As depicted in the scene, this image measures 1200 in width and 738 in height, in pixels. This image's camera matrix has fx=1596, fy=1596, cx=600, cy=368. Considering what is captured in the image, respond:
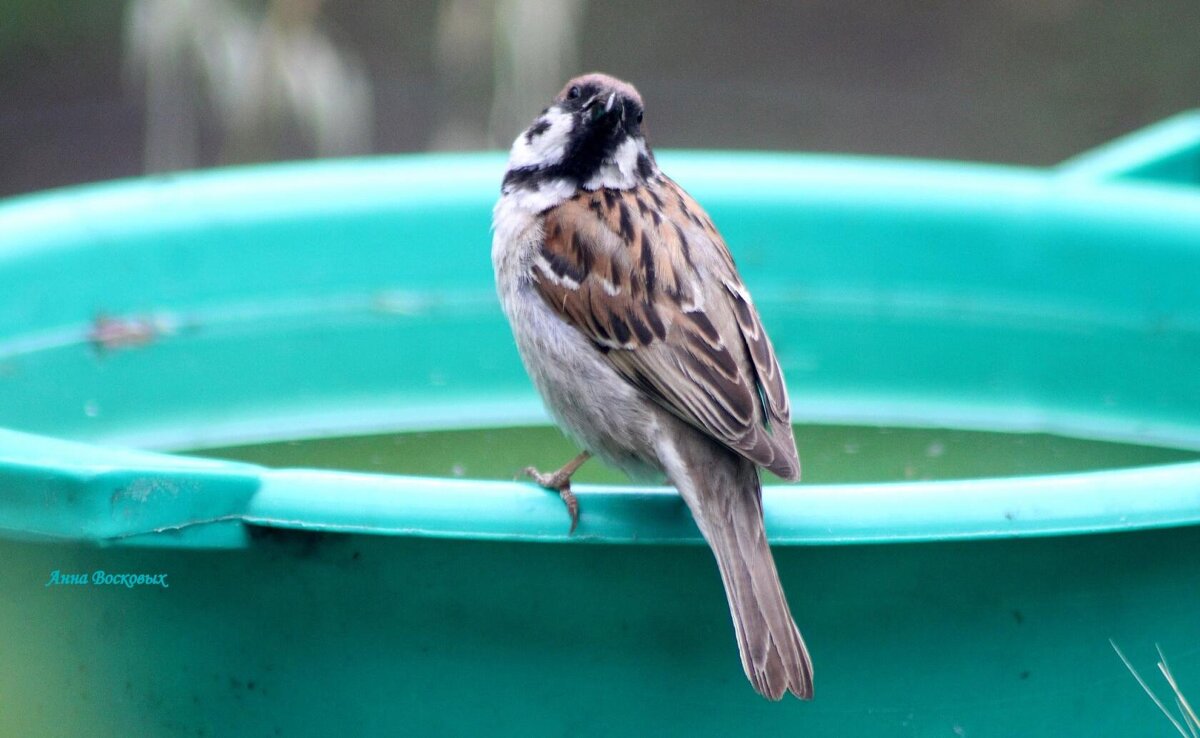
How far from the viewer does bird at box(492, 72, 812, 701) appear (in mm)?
2715

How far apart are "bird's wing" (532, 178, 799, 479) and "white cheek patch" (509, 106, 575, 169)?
128mm

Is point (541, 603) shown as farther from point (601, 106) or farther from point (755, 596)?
point (601, 106)

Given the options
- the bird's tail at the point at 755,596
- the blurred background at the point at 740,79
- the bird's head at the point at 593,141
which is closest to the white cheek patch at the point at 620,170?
the bird's head at the point at 593,141

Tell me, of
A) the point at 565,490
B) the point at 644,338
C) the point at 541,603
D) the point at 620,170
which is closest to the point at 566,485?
the point at 565,490

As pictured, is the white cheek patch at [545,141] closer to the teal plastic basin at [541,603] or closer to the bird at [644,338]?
the bird at [644,338]

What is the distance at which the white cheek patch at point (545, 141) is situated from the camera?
347 centimetres

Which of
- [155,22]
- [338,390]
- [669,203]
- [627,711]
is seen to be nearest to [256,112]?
[155,22]

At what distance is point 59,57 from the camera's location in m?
9.14

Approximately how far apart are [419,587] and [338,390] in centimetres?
234

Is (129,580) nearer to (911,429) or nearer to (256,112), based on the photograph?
(256,112)

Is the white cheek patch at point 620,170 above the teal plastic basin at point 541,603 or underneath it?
above

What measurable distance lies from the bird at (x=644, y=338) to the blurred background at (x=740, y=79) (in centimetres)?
273

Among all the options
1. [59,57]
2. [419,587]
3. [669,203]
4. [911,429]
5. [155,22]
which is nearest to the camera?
[419,587]

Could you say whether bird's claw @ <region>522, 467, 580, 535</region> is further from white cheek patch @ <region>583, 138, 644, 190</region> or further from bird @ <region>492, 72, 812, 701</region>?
white cheek patch @ <region>583, 138, 644, 190</region>
